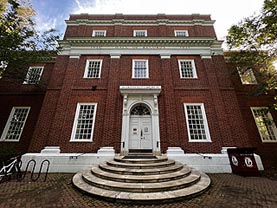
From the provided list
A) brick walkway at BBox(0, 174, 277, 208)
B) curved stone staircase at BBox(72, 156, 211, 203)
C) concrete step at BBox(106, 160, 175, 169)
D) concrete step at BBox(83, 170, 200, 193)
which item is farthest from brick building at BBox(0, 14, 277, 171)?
concrete step at BBox(83, 170, 200, 193)

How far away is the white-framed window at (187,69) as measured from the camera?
36.0ft

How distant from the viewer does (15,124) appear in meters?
11.2

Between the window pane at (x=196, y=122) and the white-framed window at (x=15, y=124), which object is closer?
the window pane at (x=196, y=122)

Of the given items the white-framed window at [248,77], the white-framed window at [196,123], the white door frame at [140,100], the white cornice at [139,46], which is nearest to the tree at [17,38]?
the white cornice at [139,46]

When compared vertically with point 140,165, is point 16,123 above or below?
above

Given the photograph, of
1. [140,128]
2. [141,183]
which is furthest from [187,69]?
[141,183]

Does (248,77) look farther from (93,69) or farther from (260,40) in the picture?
(93,69)

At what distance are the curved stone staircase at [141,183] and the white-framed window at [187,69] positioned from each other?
6810 millimetres

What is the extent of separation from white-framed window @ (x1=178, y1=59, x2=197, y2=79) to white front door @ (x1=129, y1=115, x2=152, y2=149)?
14.1 feet

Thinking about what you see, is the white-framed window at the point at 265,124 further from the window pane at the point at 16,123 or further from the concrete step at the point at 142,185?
the window pane at the point at 16,123

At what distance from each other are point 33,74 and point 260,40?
1685 cm

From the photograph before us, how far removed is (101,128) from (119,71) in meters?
4.41

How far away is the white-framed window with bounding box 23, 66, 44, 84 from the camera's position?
12297mm

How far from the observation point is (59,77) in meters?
10.8
